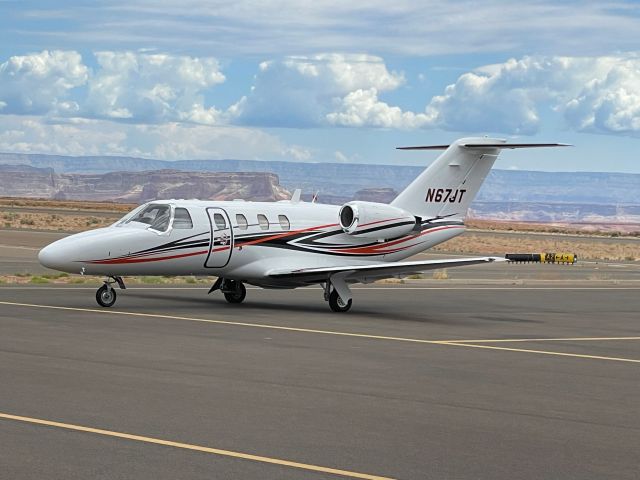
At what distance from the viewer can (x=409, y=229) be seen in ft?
91.4

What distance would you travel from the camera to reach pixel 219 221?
25734 millimetres

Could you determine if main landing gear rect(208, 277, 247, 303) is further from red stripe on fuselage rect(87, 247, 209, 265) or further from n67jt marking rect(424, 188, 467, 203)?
n67jt marking rect(424, 188, 467, 203)

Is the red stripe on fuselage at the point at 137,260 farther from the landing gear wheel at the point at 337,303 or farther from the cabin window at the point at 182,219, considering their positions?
the landing gear wheel at the point at 337,303

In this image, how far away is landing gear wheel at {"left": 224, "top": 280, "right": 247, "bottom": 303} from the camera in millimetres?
27406

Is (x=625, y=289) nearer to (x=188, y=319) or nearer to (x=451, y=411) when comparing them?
(x=188, y=319)

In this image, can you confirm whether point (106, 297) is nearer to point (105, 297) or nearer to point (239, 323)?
point (105, 297)

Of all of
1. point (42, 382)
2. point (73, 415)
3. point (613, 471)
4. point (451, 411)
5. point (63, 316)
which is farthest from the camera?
point (63, 316)

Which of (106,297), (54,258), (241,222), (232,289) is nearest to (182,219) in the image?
(241,222)

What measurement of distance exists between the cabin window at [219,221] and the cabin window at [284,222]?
150 centimetres

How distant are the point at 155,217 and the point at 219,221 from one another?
144 centimetres

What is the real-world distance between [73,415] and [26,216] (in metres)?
98.1

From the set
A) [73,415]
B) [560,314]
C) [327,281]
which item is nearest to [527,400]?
[73,415]

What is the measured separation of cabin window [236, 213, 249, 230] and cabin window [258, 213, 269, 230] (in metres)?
0.38

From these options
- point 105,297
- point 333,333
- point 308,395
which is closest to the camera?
point 308,395
